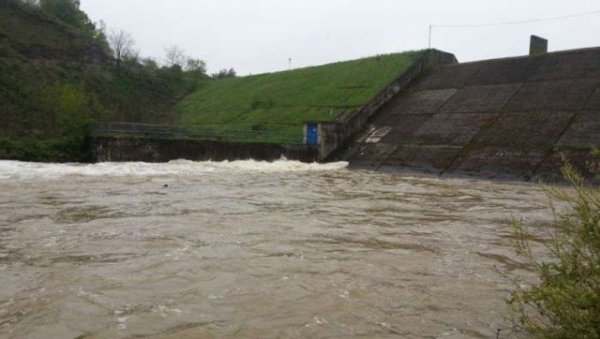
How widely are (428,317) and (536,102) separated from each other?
25.9 metres

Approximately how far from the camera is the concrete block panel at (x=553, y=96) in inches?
1054

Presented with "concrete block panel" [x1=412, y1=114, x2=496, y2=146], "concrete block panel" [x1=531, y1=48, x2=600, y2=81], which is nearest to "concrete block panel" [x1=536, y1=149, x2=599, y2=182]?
"concrete block panel" [x1=412, y1=114, x2=496, y2=146]

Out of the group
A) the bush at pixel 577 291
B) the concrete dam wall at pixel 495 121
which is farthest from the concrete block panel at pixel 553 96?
the bush at pixel 577 291

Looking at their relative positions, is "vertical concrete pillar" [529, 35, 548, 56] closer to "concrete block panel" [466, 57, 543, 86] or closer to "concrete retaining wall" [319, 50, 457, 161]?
"concrete block panel" [466, 57, 543, 86]

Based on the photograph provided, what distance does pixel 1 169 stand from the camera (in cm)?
1903

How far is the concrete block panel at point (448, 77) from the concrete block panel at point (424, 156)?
8558 mm

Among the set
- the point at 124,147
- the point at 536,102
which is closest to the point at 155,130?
the point at 124,147

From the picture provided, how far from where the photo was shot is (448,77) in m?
36.0

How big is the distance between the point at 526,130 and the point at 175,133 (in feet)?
56.7

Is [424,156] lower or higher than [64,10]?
lower

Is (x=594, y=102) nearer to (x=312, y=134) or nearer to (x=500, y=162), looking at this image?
(x=500, y=162)

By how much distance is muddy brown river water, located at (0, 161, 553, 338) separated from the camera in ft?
16.6

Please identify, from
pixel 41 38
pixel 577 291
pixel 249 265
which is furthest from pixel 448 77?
pixel 41 38

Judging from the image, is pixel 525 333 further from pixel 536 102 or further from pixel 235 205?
pixel 536 102
